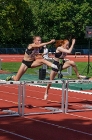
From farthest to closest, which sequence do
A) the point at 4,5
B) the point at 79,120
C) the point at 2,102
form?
1. the point at 4,5
2. the point at 2,102
3. the point at 79,120

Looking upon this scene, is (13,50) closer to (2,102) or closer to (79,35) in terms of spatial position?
→ (79,35)

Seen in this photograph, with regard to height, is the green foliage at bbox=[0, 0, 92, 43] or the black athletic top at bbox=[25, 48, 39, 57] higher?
the green foliage at bbox=[0, 0, 92, 43]

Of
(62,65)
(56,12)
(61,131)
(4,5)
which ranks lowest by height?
(61,131)

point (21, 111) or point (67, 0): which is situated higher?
point (67, 0)

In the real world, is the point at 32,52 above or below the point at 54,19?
below

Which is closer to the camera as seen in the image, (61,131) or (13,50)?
(61,131)

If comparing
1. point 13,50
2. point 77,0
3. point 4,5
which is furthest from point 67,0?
point 4,5

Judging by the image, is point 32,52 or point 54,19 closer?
point 32,52

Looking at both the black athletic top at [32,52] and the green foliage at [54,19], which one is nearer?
the black athletic top at [32,52]

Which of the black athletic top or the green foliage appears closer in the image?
the black athletic top

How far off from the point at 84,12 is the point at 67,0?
3667 millimetres

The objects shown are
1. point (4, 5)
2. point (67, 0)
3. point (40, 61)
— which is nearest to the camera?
point (40, 61)

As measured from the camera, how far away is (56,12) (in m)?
70.6

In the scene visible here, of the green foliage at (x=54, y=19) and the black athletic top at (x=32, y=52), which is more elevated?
the green foliage at (x=54, y=19)
